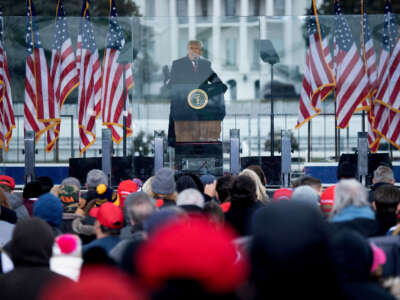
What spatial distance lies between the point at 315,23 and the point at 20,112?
25.8 ft

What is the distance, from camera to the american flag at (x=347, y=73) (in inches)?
587

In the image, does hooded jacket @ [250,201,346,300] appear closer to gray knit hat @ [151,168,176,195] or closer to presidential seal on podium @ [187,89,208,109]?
gray knit hat @ [151,168,176,195]

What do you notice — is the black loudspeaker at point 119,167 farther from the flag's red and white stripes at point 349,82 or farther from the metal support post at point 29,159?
the flag's red and white stripes at point 349,82

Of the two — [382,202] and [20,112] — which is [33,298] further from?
[20,112]

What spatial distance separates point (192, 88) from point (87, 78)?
242cm

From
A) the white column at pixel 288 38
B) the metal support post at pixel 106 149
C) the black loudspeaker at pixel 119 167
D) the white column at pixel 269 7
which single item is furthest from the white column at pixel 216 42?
the white column at pixel 269 7

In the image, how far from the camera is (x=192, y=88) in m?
16.8

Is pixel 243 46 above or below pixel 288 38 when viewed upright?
below

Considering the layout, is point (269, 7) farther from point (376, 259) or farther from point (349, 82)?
point (376, 259)

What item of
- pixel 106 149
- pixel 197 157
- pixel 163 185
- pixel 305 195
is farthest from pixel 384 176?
pixel 197 157

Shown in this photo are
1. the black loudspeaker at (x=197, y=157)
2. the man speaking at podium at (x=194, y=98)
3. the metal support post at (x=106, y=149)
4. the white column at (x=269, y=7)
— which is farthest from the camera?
the white column at (x=269, y=7)

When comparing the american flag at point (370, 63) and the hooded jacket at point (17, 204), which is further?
the american flag at point (370, 63)

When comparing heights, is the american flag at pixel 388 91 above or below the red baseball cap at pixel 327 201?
above

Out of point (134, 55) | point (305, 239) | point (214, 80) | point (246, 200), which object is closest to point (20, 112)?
point (134, 55)
